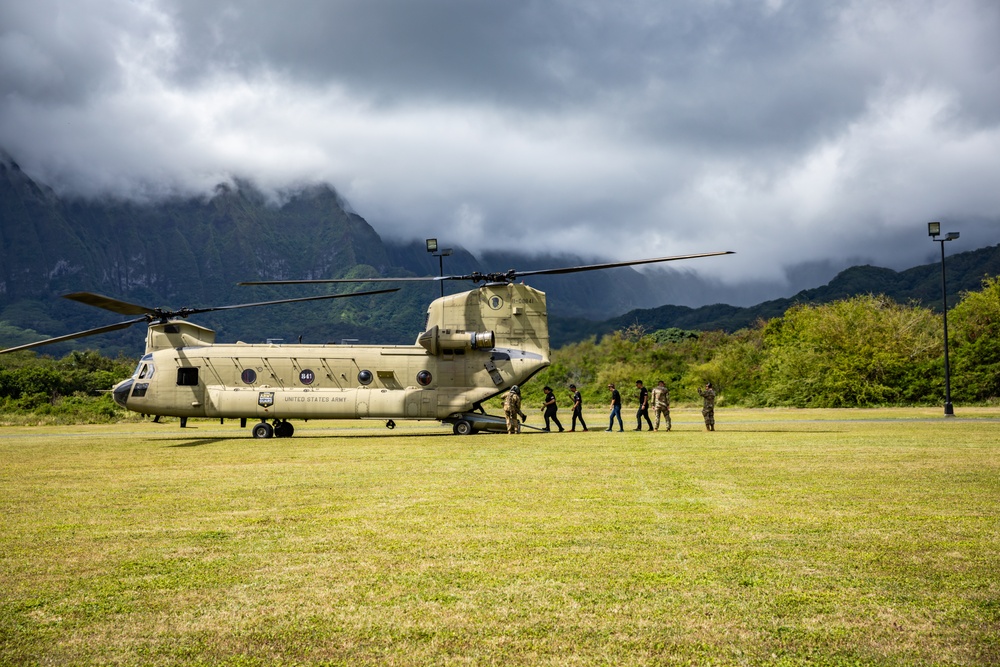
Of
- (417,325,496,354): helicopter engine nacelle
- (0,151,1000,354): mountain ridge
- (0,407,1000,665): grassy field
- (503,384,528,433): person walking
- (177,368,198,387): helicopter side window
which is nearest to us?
(0,407,1000,665): grassy field

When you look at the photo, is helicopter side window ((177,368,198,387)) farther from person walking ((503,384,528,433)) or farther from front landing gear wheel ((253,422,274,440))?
person walking ((503,384,528,433))

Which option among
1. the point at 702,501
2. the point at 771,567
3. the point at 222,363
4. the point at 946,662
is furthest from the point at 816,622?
the point at 222,363

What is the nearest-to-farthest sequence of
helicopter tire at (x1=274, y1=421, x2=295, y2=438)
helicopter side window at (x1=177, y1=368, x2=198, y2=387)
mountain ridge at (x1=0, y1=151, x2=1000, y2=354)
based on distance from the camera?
1. helicopter side window at (x1=177, y1=368, x2=198, y2=387)
2. helicopter tire at (x1=274, y1=421, x2=295, y2=438)
3. mountain ridge at (x1=0, y1=151, x2=1000, y2=354)

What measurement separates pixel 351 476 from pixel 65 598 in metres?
7.17

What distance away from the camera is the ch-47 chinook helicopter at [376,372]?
23.9 meters

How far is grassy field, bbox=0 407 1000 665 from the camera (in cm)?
449

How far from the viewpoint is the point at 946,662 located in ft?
13.6

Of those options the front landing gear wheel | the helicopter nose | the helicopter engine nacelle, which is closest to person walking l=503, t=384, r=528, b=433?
the helicopter engine nacelle

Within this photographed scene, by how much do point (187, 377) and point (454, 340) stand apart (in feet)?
30.3

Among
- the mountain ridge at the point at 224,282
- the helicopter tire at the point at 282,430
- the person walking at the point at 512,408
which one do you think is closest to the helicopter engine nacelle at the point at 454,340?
the person walking at the point at 512,408

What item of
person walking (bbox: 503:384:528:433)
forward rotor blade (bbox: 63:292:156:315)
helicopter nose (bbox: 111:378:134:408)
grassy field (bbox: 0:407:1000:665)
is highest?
forward rotor blade (bbox: 63:292:156:315)

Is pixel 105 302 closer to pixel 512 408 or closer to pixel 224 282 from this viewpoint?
pixel 512 408

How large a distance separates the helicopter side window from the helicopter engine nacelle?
25.5ft

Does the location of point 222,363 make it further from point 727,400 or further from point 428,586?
point 727,400
